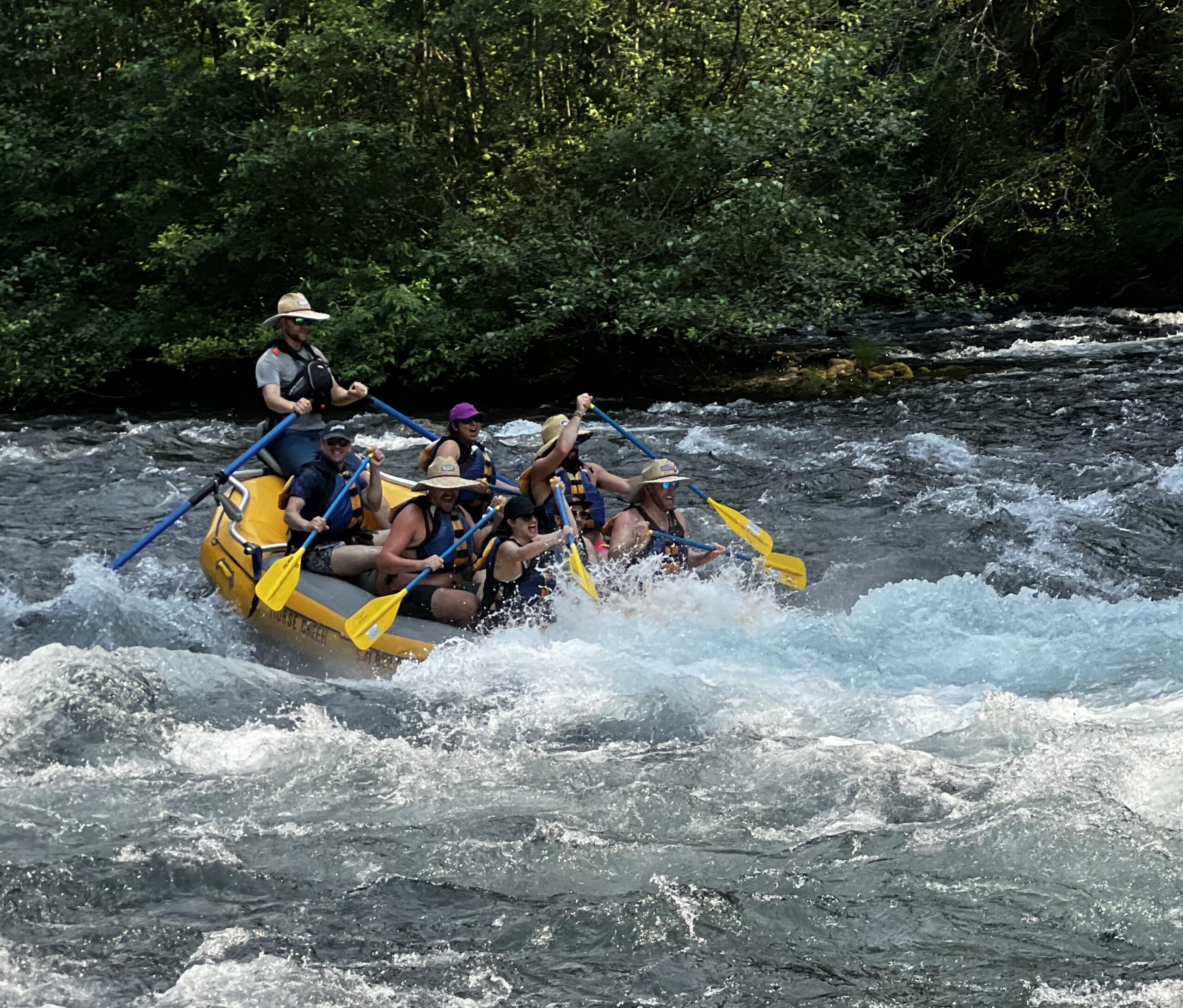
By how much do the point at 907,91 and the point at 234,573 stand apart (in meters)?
10.8

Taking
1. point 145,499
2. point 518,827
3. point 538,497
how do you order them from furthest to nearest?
point 145,499 → point 538,497 → point 518,827

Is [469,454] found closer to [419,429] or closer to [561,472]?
[561,472]

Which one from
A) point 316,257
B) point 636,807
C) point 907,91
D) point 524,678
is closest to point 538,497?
point 524,678

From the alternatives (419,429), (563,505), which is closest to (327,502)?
(563,505)

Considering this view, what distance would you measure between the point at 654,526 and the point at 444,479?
4.23 ft

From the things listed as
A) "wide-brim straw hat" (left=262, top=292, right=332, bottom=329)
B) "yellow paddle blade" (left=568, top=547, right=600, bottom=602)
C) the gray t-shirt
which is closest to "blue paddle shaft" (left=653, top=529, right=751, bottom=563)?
"yellow paddle blade" (left=568, top=547, right=600, bottom=602)

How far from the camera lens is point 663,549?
7.47 m

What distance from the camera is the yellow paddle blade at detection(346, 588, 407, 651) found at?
6.54 metres

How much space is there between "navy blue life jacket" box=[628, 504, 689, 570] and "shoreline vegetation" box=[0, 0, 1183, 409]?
657 cm

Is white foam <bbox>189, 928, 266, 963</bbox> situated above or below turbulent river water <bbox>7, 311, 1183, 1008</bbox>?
above

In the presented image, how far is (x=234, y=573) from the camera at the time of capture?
754cm

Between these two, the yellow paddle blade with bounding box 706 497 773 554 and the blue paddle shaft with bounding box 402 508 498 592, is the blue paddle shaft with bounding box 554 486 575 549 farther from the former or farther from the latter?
the yellow paddle blade with bounding box 706 497 773 554

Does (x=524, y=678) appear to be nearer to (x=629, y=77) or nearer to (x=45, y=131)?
(x=629, y=77)

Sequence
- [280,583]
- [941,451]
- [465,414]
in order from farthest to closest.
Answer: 1. [941,451]
2. [465,414]
3. [280,583]
